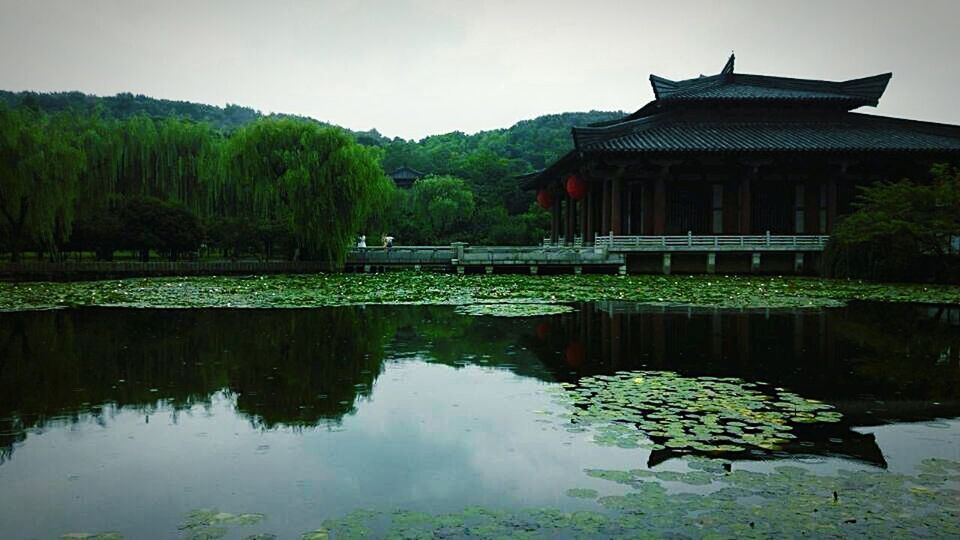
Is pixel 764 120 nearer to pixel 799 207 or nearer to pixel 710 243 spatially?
pixel 799 207

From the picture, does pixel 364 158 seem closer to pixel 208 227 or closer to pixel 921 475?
pixel 208 227

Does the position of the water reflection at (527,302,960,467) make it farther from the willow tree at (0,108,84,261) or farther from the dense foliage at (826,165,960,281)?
the willow tree at (0,108,84,261)

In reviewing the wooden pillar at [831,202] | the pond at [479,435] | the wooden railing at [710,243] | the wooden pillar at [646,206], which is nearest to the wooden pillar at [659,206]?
the wooden railing at [710,243]

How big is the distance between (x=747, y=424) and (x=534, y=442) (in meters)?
1.78

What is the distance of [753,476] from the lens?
15.2 ft

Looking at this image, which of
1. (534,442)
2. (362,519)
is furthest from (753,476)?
(362,519)

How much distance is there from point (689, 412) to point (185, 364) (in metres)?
5.93

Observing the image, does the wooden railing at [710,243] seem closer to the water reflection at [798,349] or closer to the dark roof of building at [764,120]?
the dark roof of building at [764,120]

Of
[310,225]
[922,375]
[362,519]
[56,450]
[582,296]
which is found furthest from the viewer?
[310,225]

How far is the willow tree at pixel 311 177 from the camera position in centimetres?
2842

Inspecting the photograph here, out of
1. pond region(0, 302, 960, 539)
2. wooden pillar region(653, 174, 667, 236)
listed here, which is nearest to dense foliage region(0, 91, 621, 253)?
wooden pillar region(653, 174, 667, 236)

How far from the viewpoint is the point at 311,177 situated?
28766 mm

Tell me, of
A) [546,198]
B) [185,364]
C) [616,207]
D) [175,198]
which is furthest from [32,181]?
[546,198]

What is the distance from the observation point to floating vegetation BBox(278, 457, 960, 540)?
12.4 ft
